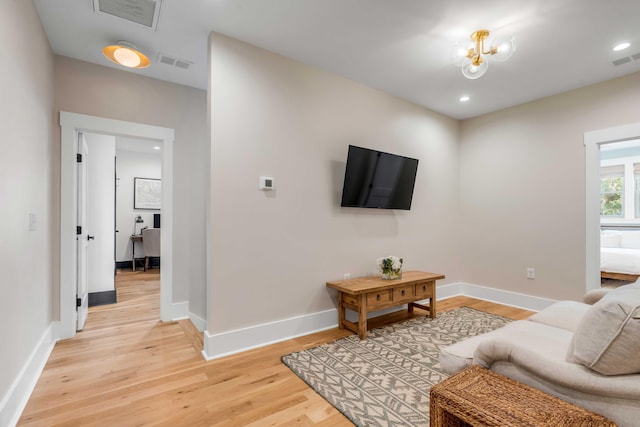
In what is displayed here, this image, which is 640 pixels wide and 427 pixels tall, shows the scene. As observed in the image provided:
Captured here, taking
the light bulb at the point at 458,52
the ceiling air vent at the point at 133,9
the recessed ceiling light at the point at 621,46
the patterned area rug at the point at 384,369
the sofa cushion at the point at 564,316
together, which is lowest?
the patterned area rug at the point at 384,369

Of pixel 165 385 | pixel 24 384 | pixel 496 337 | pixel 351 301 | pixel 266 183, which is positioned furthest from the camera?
pixel 351 301

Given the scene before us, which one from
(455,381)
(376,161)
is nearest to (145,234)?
(376,161)

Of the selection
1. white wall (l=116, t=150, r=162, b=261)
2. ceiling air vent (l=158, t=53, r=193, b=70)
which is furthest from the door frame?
white wall (l=116, t=150, r=162, b=261)

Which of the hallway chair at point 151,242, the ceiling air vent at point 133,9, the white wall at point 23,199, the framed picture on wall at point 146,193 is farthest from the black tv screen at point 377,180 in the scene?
the framed picture on wall at point 146,193

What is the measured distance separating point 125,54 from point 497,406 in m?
3.32

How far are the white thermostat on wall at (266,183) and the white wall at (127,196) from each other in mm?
5529

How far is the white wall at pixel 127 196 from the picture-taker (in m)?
6.75

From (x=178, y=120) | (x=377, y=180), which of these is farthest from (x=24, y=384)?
(x=377, y=180)

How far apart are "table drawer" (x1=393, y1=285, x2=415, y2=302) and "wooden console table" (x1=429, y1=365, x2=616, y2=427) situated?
177 cm

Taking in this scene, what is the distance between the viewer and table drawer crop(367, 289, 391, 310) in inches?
113

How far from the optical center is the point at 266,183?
107 inches

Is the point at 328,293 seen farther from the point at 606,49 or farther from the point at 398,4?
the point at 606,49

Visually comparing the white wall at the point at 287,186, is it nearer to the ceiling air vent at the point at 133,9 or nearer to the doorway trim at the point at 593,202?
the ceiling air vent at the point at 133,9

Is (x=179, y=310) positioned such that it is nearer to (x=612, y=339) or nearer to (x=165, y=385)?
(x=165, y=385)
